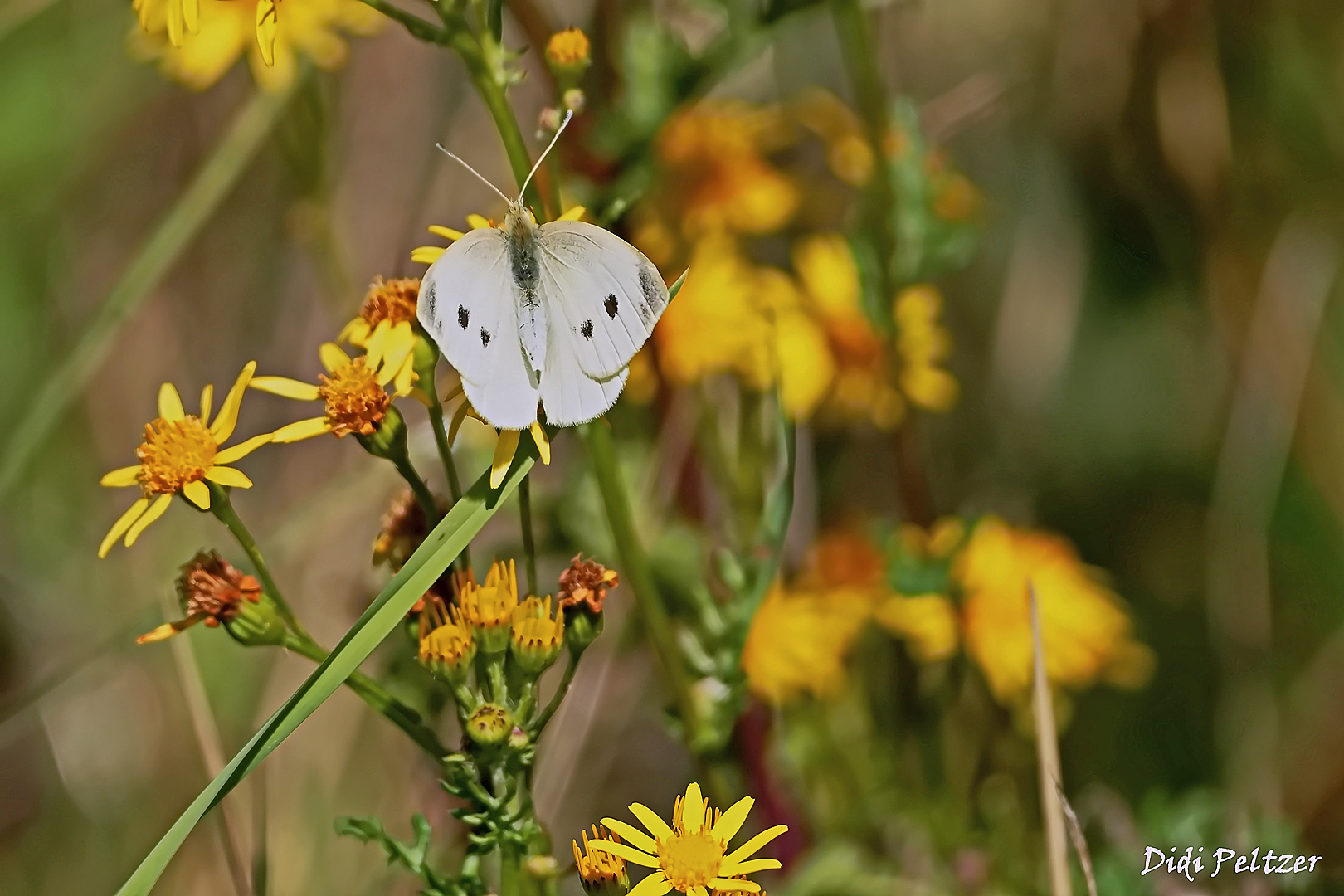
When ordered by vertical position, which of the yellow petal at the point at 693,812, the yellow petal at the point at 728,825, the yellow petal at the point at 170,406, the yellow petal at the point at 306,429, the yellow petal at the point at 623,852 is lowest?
the yellow petal at the point at 623,852

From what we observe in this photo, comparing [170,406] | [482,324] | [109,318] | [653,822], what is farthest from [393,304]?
[109,318]

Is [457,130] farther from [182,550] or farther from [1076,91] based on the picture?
[1076,91]

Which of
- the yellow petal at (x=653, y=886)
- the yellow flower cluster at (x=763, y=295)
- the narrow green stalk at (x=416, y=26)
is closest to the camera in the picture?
the yellow petal at (x=653, y=886)

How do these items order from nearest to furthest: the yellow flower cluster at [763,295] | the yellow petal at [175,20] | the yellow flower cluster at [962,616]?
1. the yellow petal at [175,20]
2. the yellow flower cluster at [962,616]
3. the yellow flower cluster at [763,295]

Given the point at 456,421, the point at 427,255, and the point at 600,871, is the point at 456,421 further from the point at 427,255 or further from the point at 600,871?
the point at 600,871

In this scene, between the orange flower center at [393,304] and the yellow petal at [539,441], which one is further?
the orange flower center at [393,304]

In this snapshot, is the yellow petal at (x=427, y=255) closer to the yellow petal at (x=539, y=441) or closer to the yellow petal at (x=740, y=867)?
the yellow petal at (x=539, y=441)

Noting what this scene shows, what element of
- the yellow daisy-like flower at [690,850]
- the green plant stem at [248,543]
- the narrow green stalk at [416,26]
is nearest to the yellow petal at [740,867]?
the yellow daisy-like flower at [690,850]
